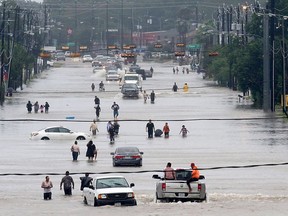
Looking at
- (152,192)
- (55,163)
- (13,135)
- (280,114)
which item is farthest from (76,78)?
(152,192)

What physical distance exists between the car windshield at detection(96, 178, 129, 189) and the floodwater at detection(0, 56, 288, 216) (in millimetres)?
891

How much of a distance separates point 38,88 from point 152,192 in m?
92.7

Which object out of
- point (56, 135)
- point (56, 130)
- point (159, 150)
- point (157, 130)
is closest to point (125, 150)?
point (159, 150)

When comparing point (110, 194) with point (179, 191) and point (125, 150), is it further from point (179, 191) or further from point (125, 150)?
point (125, 150)

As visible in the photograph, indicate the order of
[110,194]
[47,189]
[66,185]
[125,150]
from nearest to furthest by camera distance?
[110,194] < [47,189] < [66,185] < [125,150]

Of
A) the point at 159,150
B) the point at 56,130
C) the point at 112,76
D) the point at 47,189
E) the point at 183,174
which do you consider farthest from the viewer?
the point at 112,76

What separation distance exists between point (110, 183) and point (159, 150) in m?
23.2

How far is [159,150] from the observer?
67.7 metres

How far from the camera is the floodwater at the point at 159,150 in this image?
44.2 m

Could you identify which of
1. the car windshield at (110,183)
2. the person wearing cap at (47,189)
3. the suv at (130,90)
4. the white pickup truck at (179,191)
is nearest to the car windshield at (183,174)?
the white pickup truck at (179,191)

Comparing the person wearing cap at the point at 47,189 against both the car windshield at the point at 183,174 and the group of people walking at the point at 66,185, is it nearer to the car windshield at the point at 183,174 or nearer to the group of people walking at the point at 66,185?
the group of people walking at the point at 66,185

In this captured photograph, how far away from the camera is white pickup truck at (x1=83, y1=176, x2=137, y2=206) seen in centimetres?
4366

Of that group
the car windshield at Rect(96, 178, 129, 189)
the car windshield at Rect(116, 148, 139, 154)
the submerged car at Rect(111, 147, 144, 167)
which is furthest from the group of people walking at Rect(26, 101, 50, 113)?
the car windshield at Rect(96, 178, 129, 189)

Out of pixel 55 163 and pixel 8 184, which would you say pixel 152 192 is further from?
pixel 55 163
